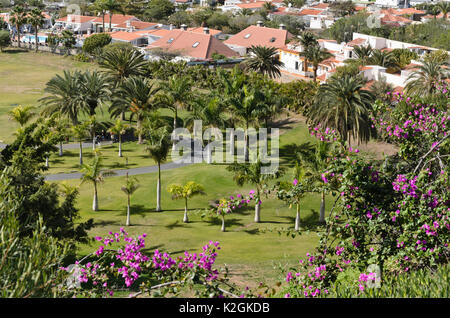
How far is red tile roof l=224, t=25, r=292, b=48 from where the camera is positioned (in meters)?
93.6

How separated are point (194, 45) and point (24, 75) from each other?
25.7m

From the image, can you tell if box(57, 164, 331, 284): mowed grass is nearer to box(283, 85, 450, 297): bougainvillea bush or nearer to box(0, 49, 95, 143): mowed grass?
box(283, 85, 450, 297): bougainvillea bush

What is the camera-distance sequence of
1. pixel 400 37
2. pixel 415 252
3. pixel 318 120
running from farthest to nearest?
pixel 400 37, pixel 318 120, pixel 415 252

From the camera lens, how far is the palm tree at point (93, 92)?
163 feet

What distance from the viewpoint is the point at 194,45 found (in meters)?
85.0

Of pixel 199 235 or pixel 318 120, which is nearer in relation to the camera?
pixel 199 235

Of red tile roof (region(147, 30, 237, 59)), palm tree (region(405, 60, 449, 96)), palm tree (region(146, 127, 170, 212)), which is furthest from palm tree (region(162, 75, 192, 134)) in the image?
red tile roof (region(147, 30, 237, 59))

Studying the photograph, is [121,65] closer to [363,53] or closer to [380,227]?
[363,53]

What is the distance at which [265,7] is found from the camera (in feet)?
557

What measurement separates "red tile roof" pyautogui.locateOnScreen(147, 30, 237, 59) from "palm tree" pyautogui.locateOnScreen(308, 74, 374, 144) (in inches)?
1714

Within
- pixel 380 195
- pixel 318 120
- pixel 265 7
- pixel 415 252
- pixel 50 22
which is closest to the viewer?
pixel 415 252

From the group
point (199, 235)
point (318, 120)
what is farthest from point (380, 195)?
point (318, 120)

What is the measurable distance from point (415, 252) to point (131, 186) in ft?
74.1
